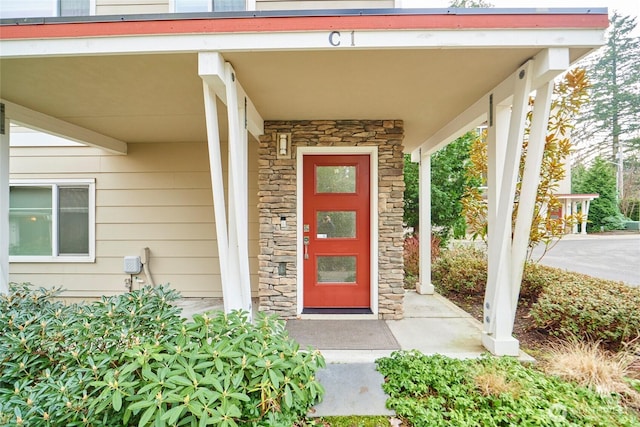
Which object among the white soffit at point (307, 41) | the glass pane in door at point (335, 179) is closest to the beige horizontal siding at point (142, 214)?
the glass pane in door at point (335, 179)

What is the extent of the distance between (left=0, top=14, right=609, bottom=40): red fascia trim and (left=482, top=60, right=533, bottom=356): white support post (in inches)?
Result: 15.6

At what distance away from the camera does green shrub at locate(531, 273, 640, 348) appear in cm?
260

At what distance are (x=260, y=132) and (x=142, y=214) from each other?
2.43 m

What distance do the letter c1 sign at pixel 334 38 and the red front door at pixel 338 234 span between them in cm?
158

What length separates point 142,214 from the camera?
4344mm

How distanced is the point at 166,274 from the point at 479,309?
4529 mm

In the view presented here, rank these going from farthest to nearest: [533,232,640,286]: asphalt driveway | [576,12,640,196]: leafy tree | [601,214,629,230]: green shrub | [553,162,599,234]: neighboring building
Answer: [576,12,640,196]: leafy tree < [601,214,629,230]: green shrub < [553,162,599,234]: neighboring building < [533,232,640,286]: asphalt driveway

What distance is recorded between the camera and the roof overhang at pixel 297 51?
6.63ft

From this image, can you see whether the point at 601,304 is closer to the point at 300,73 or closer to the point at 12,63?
the point at 300,73

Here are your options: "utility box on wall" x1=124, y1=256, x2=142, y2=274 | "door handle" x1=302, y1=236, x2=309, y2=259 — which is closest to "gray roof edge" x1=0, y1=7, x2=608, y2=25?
"door handle" x1=302, y1=236, x2=309, y2=259

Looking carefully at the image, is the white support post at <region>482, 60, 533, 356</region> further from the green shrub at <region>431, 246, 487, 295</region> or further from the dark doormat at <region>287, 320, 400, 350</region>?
the green shrub at <region>431, 246, 487, 295</region>

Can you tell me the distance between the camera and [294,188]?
3412 mm

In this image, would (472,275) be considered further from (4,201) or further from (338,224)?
(4,201)

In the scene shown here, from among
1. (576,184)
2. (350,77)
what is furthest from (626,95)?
(350,77)
